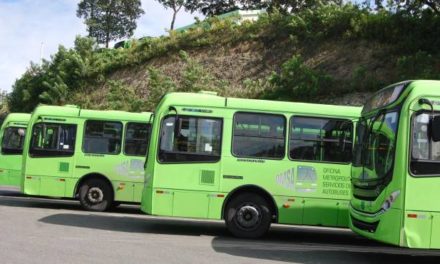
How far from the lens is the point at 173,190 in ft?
36.6

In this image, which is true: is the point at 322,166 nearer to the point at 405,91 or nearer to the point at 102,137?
the point at 405,91

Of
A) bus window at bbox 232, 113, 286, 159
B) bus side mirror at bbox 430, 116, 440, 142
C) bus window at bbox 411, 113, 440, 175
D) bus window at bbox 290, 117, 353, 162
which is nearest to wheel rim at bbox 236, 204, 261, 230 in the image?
bus window at bbox 232, 113, 286, 159

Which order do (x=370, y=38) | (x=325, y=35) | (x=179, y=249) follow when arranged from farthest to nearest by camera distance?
(x=325, y=35) → (x=370, y=38) → (x=179, y=249)

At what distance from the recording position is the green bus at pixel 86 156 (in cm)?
1488

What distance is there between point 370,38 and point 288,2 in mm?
18608

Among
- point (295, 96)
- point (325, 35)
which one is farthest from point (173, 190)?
point (325, 35)

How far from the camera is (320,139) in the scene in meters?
11.4

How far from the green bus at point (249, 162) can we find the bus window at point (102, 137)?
3926mm

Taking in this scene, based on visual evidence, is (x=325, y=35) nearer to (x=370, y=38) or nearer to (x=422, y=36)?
(x=370, y=38)

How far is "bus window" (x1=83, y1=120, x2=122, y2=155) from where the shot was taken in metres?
15.1

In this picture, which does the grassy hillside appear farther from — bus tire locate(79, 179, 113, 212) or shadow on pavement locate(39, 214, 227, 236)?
shadow on pavement locate(39, 214, 227, 236)

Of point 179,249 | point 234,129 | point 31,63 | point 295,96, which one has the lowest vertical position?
point 179,249

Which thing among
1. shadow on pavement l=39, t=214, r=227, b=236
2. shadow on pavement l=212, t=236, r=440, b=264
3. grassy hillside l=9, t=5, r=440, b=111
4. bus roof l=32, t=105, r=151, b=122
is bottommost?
shadow on pavement l=39, t=214, r=227, b=236

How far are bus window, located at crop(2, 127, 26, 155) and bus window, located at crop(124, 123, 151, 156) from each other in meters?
4.85
